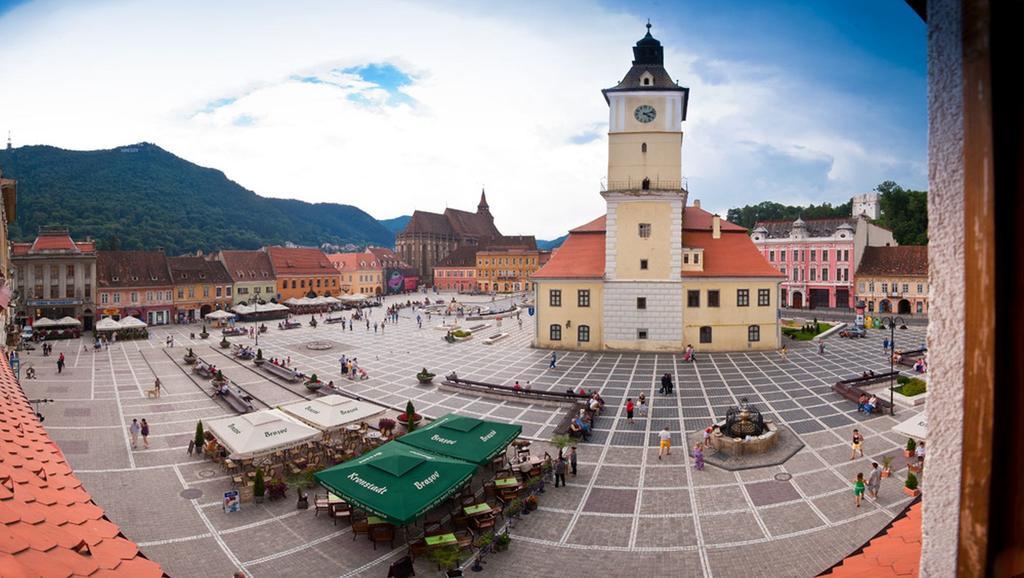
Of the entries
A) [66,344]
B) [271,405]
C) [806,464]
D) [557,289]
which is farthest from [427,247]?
[806,464]

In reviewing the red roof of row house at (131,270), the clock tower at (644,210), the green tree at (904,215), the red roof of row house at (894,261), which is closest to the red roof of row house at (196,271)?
the red roof of row house at (131,270)

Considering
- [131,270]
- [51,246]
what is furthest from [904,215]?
[51,246]

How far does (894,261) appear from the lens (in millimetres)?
62656

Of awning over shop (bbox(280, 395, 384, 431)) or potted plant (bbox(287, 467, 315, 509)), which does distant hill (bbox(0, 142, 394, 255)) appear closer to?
awning over shop (bbox(280, 395, 384, 431))

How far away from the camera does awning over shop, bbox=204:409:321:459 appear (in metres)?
17.3

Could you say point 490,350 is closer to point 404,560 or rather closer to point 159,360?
point 159,360

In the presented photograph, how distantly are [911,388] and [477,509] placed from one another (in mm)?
20566

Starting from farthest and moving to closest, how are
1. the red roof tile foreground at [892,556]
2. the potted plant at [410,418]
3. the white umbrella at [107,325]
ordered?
1. the white umbrella at [107,325]
2. the potted plant at [410,418]
3. the red roof tile foreground at [892,556]

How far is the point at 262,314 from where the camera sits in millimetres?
64750

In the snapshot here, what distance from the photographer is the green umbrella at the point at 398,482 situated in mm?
12922

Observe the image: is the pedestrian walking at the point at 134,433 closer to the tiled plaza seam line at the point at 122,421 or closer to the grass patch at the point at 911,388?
the tiled plaza seam line at the point at 122,421

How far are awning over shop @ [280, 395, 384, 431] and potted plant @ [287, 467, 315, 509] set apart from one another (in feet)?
6.09

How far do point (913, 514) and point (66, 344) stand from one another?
58.7m

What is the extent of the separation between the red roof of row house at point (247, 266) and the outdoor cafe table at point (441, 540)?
67816mm
